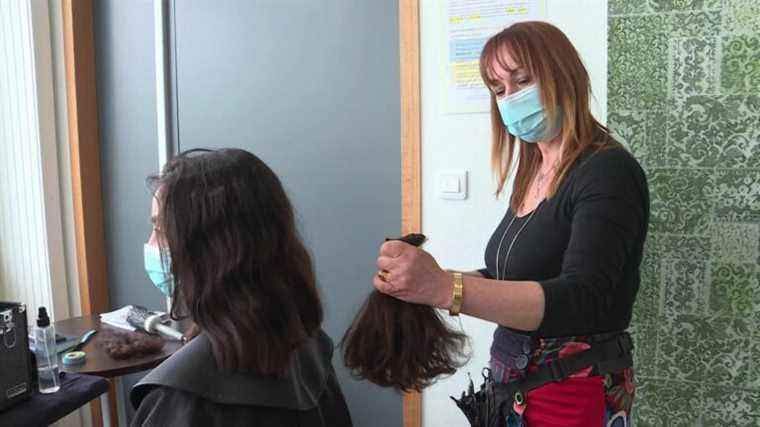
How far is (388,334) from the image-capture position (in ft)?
3.24

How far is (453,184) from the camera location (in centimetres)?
189

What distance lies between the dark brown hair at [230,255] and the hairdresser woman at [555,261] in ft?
0.62

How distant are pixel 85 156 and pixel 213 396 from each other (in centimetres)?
193

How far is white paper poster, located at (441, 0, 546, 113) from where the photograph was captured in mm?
1800

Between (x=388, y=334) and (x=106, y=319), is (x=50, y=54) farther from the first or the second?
(x=388, y=334)

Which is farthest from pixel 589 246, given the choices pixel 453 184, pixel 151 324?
pixel 151 324

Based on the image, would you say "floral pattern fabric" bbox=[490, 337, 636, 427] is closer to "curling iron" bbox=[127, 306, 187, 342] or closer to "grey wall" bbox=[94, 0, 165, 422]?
"curling iron" bbox=[127, 306, 187, 342]

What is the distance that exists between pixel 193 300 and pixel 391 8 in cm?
134

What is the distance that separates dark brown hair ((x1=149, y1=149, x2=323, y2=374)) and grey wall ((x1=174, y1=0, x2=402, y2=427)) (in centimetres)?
107

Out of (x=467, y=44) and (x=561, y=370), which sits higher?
(x=467, y=44)

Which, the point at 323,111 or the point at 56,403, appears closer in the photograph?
the point at 56,403

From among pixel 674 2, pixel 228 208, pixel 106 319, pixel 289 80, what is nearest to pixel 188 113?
pixel 289 80

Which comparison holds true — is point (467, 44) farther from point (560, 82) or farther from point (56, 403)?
point (56, 403)

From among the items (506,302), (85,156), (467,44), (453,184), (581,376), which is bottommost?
(581,376)
